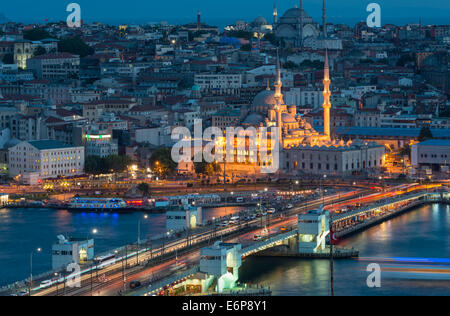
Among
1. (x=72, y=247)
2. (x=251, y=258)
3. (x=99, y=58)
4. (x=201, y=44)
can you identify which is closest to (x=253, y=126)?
(x=251, y=258)

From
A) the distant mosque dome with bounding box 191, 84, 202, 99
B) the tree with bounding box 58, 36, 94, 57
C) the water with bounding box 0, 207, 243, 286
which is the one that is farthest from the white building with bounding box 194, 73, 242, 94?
the water with bounding box 0, 207, 243, 286

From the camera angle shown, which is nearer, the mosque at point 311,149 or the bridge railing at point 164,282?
the bridge railing at point 164,282

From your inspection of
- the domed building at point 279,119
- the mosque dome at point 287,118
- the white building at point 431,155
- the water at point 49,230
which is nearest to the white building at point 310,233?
the water at point 49,230

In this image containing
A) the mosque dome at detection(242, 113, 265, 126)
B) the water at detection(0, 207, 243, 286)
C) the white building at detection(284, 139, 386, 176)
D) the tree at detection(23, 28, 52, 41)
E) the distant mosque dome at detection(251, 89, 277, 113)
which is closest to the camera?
the water at detection(0, 207, 243, 286)

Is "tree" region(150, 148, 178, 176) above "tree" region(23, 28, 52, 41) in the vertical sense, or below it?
below

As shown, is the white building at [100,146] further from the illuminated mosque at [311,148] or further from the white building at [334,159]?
the white building at [334,159]

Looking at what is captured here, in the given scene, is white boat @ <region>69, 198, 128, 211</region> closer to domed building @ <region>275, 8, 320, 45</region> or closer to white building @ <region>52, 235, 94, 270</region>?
white building @ <region>52, 235, 94, 270</region>
